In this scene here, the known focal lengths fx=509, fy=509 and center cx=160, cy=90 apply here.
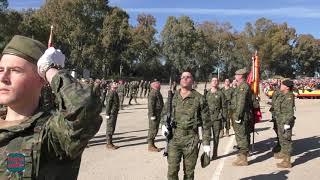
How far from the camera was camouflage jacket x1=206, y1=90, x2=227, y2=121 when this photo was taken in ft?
42.4

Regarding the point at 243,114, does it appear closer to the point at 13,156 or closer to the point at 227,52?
the point at 13,156

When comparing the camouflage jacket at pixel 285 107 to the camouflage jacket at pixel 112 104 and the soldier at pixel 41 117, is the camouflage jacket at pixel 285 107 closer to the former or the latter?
the camouflage jacket at pixel 112 104

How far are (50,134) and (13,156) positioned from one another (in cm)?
18

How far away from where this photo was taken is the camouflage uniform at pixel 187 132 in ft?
24.1

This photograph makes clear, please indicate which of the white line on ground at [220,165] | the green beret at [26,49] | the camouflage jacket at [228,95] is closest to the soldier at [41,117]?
the green beret at [26,49]

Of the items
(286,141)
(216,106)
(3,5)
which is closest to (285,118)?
(286,141)

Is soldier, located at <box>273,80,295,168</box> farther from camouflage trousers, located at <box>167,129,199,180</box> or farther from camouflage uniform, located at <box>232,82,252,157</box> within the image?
camouflage trousers, located at <box>167,129,199,180</box>

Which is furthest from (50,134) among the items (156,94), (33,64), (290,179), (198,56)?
(198,56)

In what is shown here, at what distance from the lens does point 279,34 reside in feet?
286

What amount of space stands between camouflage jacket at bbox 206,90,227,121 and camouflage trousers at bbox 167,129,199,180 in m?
5.31

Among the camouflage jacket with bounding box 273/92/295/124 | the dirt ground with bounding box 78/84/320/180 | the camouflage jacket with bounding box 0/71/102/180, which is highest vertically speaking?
the camouflage jacket with bounding box 0/71/102/180

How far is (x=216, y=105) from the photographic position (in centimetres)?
1329

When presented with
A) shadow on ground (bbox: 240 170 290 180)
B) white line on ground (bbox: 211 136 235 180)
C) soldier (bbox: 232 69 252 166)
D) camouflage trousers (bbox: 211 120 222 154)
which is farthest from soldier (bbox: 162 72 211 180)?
camouflage trousers (bbox: 211 120 222 154)

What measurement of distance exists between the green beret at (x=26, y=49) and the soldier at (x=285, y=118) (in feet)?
29.9
